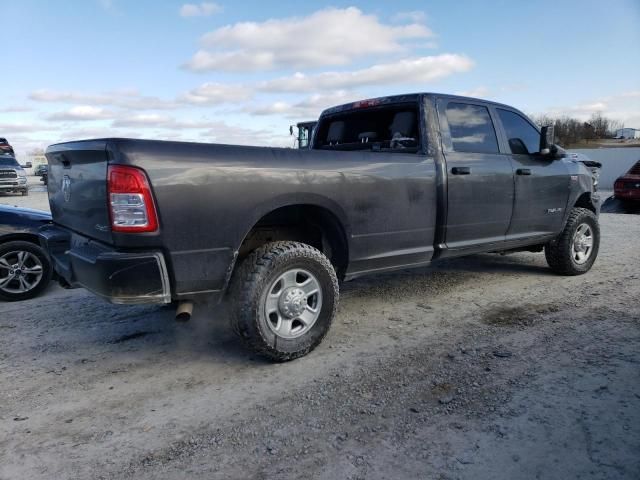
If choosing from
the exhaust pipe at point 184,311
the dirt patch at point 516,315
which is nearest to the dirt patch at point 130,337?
the exhaust pipe at point 184,311

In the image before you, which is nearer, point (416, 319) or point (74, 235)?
point (74, 235)

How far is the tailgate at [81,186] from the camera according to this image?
285 centimetres

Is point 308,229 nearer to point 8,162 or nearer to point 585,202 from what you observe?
→ point 585,202

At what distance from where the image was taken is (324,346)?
366cm

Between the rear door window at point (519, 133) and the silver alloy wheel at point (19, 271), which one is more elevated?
A: the rear door window at point (519, 133)

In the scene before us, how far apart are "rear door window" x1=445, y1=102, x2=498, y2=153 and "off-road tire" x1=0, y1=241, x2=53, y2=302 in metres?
4.33

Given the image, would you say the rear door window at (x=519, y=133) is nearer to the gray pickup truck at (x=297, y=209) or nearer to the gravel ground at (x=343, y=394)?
the gray pickup truck at (x=297, y=209)

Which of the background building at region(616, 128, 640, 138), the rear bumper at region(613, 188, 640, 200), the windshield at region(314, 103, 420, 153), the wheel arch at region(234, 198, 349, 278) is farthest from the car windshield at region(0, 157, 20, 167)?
the background building at region(616, 128, 640, 138)

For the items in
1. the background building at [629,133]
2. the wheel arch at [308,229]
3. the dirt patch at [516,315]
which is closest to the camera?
the wheel arch at [308,229]

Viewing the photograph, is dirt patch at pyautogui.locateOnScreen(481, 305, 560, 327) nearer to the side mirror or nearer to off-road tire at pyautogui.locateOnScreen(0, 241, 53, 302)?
the side mirror

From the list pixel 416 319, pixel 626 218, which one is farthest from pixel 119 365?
pixel 626 218

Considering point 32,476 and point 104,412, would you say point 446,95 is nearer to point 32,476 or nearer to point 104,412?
point 104,412

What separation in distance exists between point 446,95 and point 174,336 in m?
3.21

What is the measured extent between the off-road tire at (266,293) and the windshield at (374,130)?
1536 mm
